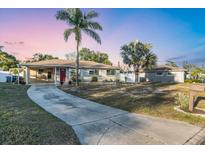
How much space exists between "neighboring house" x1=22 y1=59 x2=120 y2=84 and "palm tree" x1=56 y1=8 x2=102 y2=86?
5.45 metres

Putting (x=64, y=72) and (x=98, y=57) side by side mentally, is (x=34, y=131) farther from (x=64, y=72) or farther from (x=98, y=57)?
(x=98, y=57)

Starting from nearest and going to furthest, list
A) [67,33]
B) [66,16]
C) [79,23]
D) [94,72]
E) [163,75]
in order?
[66,16] → [67,33] → [79,23] → [94,72] → [163,75]

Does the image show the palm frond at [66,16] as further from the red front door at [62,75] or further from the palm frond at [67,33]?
the red front door at [62,75]

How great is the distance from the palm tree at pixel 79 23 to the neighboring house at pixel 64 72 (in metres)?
5.45

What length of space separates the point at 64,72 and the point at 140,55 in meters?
13.4

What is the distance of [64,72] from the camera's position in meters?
18.9

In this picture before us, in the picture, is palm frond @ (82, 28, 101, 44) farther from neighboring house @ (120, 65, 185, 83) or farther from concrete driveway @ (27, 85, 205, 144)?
neighboring house @ (120, 65, 185, 83)

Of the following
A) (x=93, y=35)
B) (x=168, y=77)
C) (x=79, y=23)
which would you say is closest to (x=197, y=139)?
(x=93, y=35)

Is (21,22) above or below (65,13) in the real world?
below
